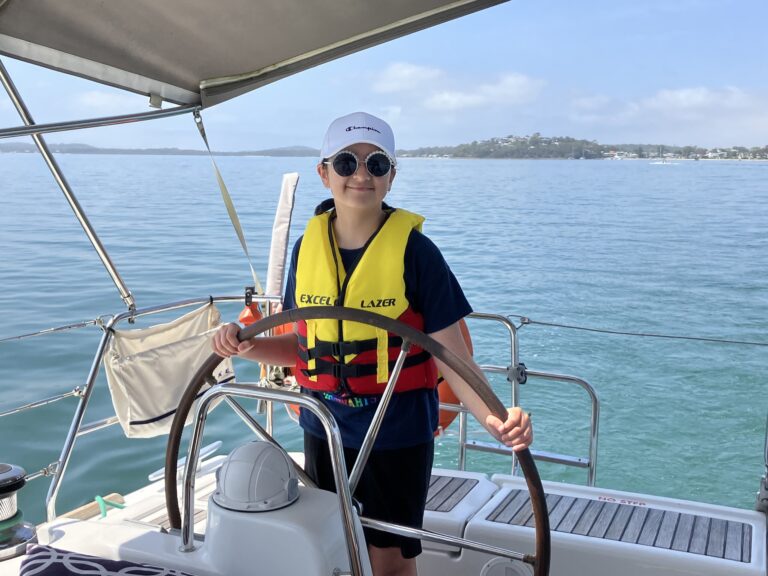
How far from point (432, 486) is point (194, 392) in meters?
1.18

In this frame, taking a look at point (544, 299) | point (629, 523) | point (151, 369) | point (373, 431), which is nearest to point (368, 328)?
point (373, 431)

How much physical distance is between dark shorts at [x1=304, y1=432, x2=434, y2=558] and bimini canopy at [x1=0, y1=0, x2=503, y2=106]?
3.04 ft

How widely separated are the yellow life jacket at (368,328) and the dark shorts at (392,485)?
5.1 inches

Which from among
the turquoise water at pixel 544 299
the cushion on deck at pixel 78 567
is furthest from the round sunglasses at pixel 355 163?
the turquoise water at pixel 544 299

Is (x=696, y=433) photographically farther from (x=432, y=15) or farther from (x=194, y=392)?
(x=194, y=392)

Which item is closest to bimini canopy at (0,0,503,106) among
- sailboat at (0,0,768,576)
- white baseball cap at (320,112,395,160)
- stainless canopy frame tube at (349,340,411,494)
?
sailboat at (0,0,768,576)

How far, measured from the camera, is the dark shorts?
5.13 ft

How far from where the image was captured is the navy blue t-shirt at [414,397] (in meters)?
1.52

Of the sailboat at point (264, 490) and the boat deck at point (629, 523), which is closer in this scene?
the sailboat at point (264, 490)

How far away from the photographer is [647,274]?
1356cm

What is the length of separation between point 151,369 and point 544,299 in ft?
35.2

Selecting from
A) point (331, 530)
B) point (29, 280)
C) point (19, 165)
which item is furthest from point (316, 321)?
point (19, 165)

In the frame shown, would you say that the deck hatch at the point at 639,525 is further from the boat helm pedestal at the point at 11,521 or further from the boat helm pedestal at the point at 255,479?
the boat helm pedestal at the point at 11,521

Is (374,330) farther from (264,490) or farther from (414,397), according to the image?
(264,490)
